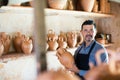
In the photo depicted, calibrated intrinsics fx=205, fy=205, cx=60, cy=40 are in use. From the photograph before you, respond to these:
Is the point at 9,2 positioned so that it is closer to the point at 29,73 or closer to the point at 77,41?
the point at 29,73

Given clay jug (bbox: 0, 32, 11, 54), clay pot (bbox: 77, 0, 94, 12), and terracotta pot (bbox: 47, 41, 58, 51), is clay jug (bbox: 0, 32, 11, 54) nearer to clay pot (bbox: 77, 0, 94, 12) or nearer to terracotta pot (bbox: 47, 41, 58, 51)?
terracotta pot (bbox: 47, 41, 58, 51)

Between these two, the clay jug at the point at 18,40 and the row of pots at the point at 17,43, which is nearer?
the row of pots at the point at 17,43

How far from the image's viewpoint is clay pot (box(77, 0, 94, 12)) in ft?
9.27

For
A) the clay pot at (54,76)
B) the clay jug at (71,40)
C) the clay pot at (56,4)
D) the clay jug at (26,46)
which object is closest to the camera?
the clay pot at (54,76)

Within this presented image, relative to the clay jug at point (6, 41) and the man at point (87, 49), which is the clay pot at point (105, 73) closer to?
the man at point (87, 49)

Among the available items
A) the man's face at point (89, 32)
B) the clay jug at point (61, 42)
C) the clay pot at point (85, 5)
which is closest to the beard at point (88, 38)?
the man's face at point (89, 32)

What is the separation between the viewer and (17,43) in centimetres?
218

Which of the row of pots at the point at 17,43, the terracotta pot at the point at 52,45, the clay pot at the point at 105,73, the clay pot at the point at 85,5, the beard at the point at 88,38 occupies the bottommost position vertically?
the terracotta pot at the point at 52,45

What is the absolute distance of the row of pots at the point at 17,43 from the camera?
2005 mm

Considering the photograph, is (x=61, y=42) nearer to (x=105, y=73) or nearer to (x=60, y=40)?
(x=60, y=40)

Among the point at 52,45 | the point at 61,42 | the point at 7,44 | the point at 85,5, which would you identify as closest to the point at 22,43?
the point at 7,44

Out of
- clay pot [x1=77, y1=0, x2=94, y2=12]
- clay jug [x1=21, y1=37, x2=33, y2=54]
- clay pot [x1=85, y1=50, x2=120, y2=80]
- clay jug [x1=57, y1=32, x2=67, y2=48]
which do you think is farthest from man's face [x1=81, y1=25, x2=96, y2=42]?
clay pot [x1=85, y1=50, x2=120, y2=80]

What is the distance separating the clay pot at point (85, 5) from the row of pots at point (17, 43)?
3.41 ft

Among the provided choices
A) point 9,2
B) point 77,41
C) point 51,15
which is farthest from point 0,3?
point 77,41
